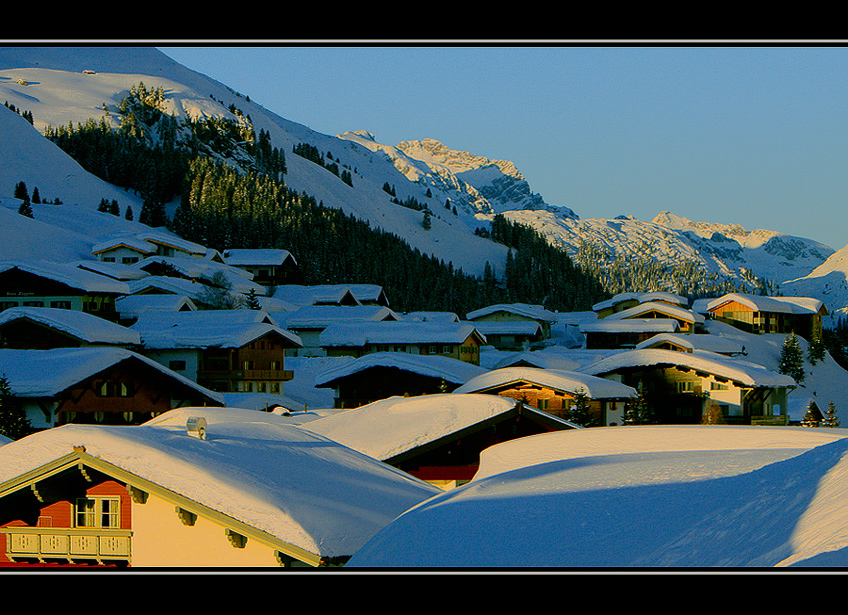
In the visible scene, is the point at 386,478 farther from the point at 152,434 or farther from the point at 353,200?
the point at 353,200

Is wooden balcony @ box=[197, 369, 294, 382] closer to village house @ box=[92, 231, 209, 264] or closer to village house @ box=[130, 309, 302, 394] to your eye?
village house @ box=[130, 309, 302, 394]

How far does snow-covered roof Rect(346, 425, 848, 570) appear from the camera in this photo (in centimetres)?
655

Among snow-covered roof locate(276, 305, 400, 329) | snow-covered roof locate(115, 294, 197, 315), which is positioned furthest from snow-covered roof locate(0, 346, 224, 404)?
snow-covered roof locate(276, 305, 400, 329)

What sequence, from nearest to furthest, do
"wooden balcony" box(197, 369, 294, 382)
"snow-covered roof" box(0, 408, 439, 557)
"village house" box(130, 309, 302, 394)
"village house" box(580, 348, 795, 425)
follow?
"snow-covered roof" box(0, 408, 439, 557) → "village house" box(580, 348, 795, 425) → "wooden balcony" box(197, 369, 294, 382) → "village house" box(130, 309, 302, 394)

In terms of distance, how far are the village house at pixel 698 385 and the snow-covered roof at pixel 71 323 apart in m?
28.6

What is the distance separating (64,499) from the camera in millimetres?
12992

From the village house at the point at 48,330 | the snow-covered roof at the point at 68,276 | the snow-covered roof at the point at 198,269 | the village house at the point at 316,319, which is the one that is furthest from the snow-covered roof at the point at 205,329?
the snow-covered roof at the point at 198,269

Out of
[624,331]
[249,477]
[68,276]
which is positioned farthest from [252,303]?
[249,477]

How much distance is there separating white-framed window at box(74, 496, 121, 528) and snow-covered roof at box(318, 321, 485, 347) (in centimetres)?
5363

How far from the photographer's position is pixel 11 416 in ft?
113

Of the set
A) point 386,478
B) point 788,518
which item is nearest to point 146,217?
point 386,478
